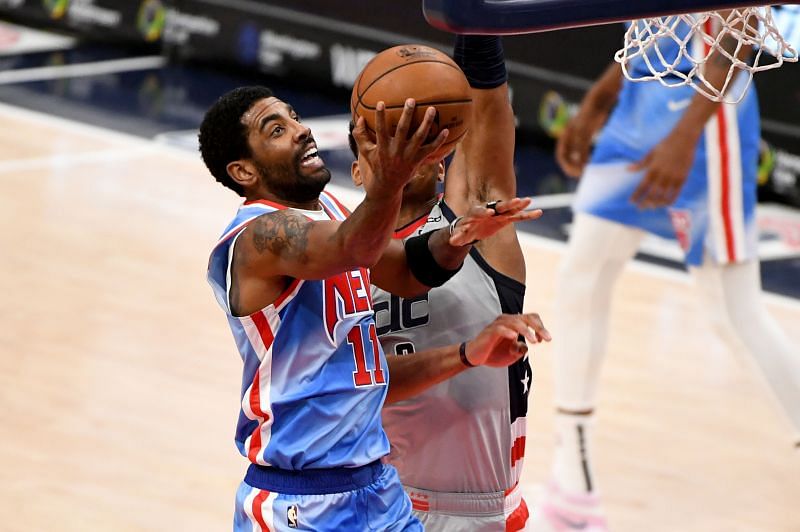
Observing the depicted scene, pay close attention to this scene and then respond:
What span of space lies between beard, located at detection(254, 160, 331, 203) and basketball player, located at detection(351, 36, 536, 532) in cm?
33

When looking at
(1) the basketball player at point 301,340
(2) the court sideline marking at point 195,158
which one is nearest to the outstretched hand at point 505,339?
(1) the basketball player at point 301,340

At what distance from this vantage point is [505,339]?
3158 millimetres

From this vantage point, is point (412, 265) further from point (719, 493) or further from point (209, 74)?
point (209, 74)

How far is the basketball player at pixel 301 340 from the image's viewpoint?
10.1 ft

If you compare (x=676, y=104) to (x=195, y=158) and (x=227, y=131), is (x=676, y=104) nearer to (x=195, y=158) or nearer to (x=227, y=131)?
(x=227, y=131)

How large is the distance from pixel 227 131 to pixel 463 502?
1030mm

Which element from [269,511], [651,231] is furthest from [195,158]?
[269,511]

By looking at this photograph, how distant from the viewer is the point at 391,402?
3.44 meters

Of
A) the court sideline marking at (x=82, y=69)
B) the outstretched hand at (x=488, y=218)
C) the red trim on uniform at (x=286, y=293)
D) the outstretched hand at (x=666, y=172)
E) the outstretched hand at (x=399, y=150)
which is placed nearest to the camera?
the outstretched hand at (x=399, y=150)

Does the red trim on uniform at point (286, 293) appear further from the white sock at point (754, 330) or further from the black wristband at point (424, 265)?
the white sock at point (754, 330)

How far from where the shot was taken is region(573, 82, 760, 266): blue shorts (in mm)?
5227

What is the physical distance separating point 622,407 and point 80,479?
2.27 metres

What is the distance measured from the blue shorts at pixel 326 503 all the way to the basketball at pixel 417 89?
0.75 metres

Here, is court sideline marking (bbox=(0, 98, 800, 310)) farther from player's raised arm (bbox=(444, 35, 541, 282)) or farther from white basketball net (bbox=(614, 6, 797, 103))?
player's raised arm (bbox=(444, 35, 541, 282))
